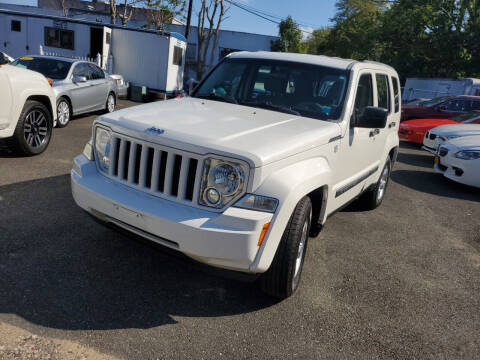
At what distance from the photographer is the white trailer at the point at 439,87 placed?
2102cm

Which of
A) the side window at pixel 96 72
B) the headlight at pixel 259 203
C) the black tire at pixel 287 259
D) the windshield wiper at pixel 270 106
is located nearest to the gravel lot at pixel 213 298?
the black tire at pixel 287 259

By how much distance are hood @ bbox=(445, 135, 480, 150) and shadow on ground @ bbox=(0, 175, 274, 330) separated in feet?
19.8

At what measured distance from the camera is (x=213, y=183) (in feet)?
9.25

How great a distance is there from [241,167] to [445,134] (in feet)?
25.6

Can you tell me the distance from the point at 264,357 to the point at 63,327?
132 centimetres

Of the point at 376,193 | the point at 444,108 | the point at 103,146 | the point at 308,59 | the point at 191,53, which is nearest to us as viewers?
the point at 103,146

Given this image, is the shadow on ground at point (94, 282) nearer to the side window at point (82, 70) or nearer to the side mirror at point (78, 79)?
the side mirror at point (78, 79)

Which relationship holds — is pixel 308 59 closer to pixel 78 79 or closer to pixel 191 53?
pixel 78 79

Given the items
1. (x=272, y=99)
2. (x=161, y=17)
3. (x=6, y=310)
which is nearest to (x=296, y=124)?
(x=272, y=99)

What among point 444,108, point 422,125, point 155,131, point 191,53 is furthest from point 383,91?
point 191,53

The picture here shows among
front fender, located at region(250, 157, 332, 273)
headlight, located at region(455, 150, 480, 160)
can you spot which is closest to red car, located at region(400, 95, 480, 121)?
headlight, located at region(455, 150, 480, 160)

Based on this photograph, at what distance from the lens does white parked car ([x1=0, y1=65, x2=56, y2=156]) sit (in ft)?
19.1

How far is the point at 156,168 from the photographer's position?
299 centimetres

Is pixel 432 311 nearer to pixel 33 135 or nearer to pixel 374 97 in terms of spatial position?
pixel 374 97
